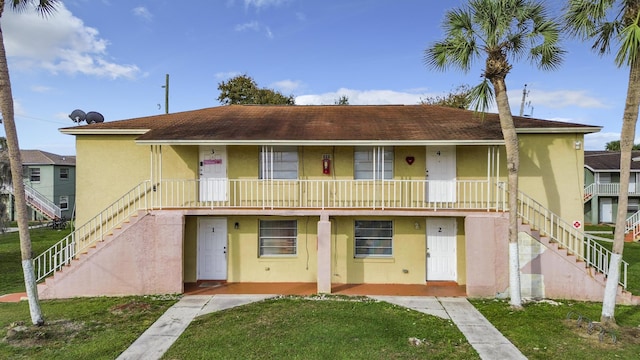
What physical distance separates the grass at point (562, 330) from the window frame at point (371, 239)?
320cm

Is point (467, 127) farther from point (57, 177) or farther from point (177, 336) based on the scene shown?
point (57, 177)

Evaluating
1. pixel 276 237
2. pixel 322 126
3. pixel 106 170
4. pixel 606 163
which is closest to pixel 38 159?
pixel 106 170

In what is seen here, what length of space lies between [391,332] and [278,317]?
2724mm

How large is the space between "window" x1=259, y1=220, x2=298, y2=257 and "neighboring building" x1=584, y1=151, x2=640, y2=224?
28893 millimetres

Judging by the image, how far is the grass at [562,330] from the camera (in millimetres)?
6863

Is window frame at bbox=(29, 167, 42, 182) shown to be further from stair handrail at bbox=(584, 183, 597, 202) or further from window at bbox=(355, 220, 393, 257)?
stair handrail at bbox=(584, 183, 597, 202)

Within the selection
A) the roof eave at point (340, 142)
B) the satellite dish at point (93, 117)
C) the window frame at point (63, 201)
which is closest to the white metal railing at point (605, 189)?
the roof eave at point (340, 142)

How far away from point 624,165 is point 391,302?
637 cm

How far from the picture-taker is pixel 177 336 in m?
7.71

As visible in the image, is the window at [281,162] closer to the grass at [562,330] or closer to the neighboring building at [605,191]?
the grass at [562,330]

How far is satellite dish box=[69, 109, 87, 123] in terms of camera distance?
16719mm

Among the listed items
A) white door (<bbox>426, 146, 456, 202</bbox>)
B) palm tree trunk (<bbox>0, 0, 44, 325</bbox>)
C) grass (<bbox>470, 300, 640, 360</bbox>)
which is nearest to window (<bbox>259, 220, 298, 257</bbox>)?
white door (<bbox>426, 146, 456, 202</bbox>)

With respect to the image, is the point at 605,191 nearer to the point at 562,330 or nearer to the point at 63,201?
the point at 562,330

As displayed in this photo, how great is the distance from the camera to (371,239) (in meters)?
11.9
